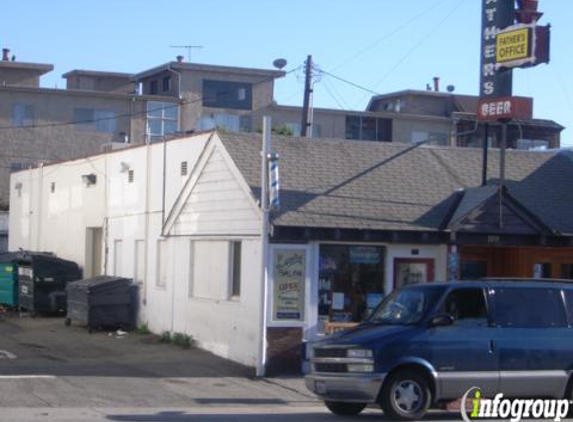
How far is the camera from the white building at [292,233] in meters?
20.7

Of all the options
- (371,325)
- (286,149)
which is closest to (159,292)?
(286,149)

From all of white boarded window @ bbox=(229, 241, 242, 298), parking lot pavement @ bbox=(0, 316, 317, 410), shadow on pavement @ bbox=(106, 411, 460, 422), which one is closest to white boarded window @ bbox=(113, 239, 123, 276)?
parking lot pavement @ bbox=(0, 316, 317, 410)

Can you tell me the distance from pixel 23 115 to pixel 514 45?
1555 inches

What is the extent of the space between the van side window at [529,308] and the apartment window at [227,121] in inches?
1969

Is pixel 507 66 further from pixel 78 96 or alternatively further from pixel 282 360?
pixel 78 96

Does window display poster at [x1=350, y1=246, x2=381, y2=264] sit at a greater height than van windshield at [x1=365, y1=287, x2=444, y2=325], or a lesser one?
greater

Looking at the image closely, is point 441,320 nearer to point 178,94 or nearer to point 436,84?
point 178,94

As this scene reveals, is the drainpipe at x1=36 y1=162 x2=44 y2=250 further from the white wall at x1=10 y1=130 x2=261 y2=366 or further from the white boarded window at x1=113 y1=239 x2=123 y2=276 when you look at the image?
the white boarded window at x1=113 y1=239 x2=123 y2=276

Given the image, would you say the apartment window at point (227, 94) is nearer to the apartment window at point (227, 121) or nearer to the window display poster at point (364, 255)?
the apartment window at point (227, 121)

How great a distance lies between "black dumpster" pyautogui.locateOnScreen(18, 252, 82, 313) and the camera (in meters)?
31.1

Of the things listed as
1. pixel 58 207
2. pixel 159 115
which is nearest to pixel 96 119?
pixel 159 115

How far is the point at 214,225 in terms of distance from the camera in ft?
75.6

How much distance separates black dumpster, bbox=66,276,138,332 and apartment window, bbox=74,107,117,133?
32.9 meters

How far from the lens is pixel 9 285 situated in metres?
32.9
